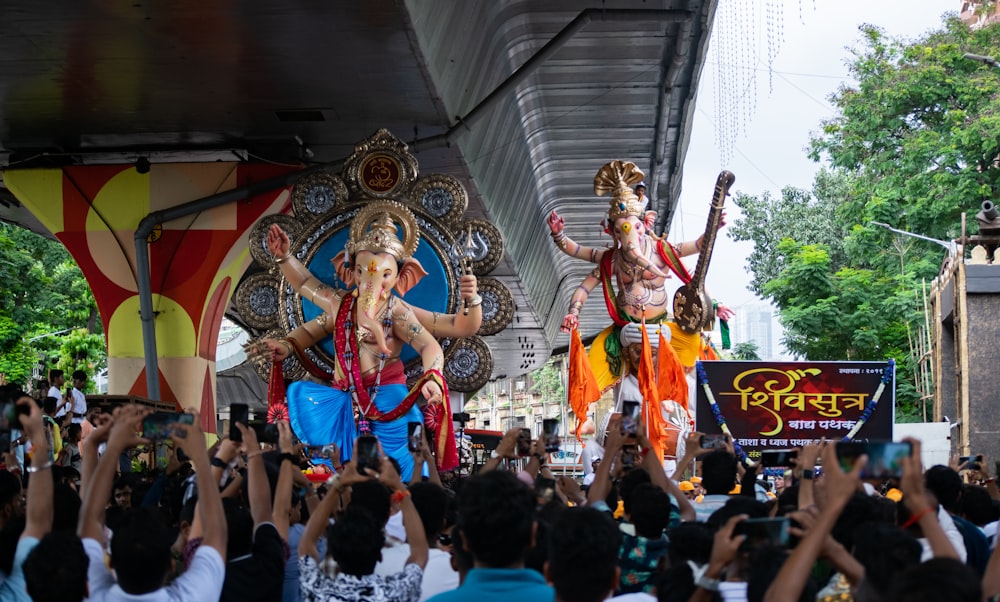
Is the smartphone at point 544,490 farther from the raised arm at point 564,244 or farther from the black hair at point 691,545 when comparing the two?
the raised arm at point 564,244

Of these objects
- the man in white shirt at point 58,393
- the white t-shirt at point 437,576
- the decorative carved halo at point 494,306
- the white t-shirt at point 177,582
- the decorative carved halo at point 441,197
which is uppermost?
the decorative carved halo at point 441,197

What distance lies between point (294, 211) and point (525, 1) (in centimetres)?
318

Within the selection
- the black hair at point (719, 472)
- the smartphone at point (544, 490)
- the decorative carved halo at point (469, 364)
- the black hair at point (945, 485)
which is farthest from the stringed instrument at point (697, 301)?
the smartphone at point (544, 490)

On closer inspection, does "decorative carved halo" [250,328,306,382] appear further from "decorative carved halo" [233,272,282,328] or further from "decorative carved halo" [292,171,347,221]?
"decorative carved halo" [292,171,347,221]

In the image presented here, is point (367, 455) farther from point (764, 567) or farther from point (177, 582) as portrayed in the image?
point (764, 567)

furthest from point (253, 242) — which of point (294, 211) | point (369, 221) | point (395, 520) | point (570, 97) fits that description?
point (395, 520)

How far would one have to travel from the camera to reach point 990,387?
1769cm

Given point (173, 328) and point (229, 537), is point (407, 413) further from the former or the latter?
point (229, 537)

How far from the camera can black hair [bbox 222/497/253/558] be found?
4559mm

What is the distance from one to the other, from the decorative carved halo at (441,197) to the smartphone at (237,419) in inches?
267

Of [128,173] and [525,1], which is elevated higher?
[525,1]

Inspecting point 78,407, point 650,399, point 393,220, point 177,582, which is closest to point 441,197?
point 393,220

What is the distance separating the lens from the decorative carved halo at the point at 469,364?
1230 centimetres

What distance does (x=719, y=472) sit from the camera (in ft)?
19.9
